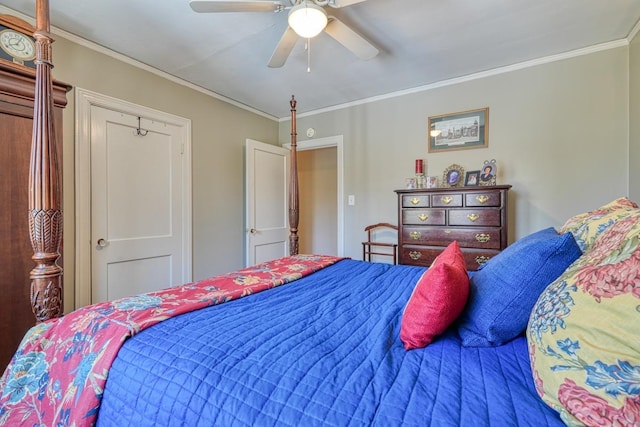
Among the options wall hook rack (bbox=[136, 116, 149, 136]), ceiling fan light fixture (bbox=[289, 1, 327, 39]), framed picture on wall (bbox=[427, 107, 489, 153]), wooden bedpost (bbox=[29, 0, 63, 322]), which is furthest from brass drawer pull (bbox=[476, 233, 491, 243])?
wall hook rack (bbox=[136, 116, 149, 136])

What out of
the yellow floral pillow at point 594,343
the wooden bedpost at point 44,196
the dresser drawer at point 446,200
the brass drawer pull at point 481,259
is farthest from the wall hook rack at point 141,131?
the brass drawer pull at point 481,259

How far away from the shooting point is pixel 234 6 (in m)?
1.59

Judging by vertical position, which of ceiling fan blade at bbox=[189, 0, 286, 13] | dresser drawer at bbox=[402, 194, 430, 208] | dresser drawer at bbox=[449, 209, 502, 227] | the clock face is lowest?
dresser drawer at bbox=[449, 209, 502, 227]

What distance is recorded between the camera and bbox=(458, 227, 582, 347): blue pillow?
774mm

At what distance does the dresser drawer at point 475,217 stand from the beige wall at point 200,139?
96.3 inches

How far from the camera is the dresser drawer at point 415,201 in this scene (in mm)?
2728

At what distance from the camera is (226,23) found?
2.06 m

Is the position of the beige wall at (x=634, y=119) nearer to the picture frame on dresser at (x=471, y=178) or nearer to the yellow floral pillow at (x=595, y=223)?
the picture frame on dresser at (x=471, y=178)

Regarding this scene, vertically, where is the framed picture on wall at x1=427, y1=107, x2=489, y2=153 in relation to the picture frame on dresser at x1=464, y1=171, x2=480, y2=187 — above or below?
above

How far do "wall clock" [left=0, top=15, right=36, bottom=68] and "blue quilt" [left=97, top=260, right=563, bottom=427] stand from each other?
1.98 metres

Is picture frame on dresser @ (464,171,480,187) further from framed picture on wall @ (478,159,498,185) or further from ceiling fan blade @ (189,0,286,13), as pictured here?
ceiling fan blade @ (189,0,286,13)

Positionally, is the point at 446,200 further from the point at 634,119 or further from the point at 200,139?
the point at 200,139

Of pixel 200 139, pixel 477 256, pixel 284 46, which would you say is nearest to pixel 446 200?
pixel 477 256

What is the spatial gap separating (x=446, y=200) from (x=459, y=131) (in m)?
0.88
